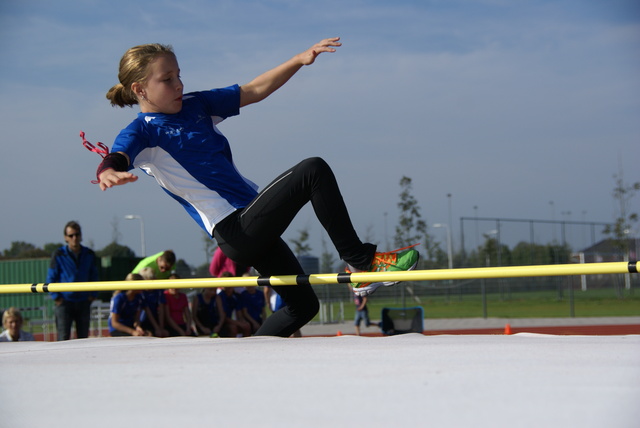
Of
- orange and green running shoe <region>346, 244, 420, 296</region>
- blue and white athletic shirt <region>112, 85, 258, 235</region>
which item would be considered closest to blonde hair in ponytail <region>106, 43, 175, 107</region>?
blue and white athletic shirt <region>112, 85, 258, 235</region>

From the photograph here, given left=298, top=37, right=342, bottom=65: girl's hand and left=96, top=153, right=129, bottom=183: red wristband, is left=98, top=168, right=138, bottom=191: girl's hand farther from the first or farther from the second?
left=298, top=37, right=342, bottom=65: girl's hand

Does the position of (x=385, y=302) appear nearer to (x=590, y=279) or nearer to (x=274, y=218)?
(x=590, y=279)

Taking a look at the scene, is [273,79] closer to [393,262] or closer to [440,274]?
[393,262]

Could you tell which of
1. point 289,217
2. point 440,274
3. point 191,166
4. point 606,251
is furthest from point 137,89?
point 606,251

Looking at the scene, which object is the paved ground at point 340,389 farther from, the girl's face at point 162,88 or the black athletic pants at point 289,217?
the girl's face at point 162,88

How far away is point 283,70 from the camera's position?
3879mm

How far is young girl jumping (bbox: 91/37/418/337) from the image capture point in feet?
10.9

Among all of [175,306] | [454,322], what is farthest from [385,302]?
[175,306]

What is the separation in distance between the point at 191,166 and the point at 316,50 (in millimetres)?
949

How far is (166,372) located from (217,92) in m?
2.08

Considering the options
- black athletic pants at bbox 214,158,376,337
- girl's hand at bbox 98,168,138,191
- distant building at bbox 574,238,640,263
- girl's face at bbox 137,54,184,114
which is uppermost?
girl's face at bbox 137,54,184,114

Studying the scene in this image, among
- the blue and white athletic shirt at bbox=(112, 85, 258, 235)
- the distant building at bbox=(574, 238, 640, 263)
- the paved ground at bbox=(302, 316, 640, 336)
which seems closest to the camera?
the blue and white athletic shirt at bbox=(112, 85, 258, 235)

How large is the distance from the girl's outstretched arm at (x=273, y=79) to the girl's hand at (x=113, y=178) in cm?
119

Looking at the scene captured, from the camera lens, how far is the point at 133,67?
11.8 feet
